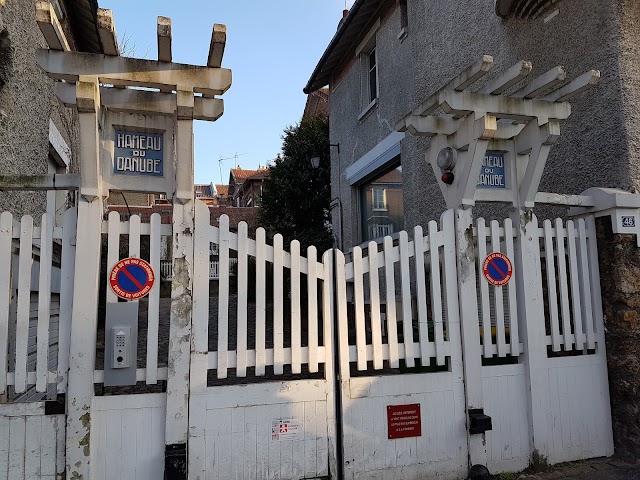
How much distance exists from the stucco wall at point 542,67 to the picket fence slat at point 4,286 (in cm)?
517

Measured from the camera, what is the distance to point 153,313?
3.51 m

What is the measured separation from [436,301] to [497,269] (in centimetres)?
63

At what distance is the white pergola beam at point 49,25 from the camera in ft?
9.98

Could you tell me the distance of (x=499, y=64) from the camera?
266 inches

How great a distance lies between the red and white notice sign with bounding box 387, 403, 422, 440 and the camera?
386cm

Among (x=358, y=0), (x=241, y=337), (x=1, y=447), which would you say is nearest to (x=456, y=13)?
(x=358, y=0)

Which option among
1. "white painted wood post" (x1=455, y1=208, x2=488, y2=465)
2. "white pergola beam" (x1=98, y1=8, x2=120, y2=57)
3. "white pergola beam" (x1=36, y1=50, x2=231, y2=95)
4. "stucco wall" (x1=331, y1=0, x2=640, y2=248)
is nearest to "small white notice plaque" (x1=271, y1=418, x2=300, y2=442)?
"white painted wood post" (x1=455, y1=208, x2=488, y2=465)

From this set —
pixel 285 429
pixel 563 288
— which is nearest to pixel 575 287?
pixel 563 288

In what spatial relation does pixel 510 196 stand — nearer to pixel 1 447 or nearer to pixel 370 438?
pixel 370 438

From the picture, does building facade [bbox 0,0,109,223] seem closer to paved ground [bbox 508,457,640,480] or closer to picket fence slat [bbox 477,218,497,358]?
picket fence slat [bbox 477,218,497,358]

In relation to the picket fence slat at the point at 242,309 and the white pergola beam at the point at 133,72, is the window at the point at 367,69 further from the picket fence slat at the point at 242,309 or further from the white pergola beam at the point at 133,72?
the picket fence slat at the point at 242,309

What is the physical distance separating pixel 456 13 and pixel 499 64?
62.5 inches

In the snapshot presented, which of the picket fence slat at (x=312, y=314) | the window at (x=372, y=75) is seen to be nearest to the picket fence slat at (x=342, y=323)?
the picket fence slat at (x=312, y=314)

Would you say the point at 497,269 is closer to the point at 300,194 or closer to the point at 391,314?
the point at 391,314
